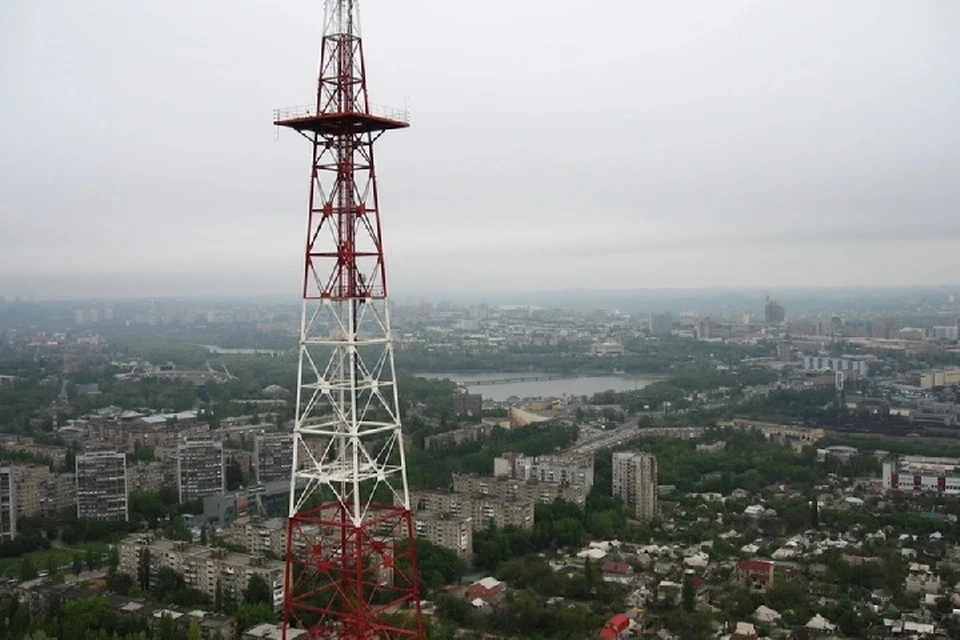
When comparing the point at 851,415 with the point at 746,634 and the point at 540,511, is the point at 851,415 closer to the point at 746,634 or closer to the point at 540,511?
the point at 540,511

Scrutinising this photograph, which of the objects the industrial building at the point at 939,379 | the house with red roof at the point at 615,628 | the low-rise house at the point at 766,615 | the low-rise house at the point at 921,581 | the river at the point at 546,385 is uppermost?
the industrial building at the point at 939,379

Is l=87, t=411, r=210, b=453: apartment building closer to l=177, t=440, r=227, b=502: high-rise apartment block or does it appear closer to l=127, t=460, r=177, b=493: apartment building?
l=127, t=460, r=177, b=493: apartment building

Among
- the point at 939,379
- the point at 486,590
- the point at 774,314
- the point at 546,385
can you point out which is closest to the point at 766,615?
the point at 486,590

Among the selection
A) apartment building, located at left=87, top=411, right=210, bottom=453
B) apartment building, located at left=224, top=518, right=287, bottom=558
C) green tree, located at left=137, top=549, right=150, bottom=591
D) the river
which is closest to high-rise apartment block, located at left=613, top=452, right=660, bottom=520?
apartment building, located at left=224, top=518, right=287, bottom=558

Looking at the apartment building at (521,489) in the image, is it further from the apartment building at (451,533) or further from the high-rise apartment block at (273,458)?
the high-rise apartment block at (273,458)

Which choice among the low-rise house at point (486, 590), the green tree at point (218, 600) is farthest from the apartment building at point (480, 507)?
the green tree at point (218, 600)

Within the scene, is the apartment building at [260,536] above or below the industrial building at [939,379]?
below

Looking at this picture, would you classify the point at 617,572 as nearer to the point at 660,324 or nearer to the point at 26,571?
the point at 26,571
